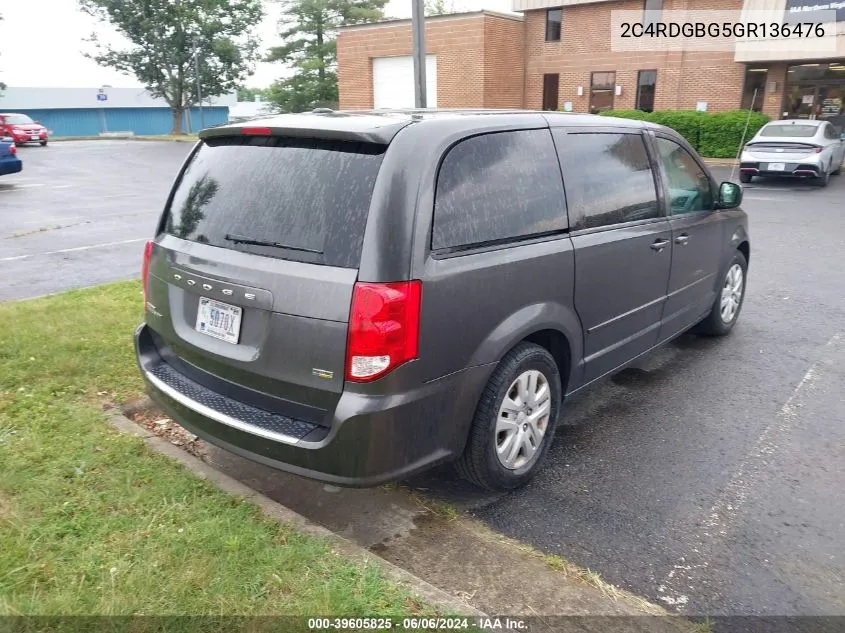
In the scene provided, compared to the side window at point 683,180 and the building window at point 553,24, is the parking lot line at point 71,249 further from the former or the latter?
the building window at point 553,24

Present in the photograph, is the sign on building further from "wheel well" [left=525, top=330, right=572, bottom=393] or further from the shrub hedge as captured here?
"wheel well" [left=525, top=330, right=572, bottom=393]

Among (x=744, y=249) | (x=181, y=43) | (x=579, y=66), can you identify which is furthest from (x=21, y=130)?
(x=744, y=249)

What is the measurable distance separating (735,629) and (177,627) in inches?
80.3

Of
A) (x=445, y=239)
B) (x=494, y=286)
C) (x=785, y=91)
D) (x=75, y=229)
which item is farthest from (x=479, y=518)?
(x=785, y=91)

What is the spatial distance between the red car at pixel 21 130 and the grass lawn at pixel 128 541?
3538cm

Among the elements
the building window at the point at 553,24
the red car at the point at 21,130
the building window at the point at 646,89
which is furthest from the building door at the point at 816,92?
the red car at the point at 21,130

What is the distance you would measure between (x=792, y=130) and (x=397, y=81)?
63.9 ft

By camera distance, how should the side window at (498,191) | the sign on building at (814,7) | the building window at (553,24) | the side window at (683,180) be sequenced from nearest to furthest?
the side window at (498,191) < the side window at (683,180) < the sign on building at (814,7) < the building window at (553,24)

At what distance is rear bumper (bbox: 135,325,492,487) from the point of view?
9.00ft

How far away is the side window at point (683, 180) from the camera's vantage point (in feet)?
15.3

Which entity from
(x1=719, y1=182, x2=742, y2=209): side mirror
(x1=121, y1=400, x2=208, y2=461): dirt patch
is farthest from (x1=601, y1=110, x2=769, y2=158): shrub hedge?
(x1=121, y1=400, x2=208, y2=461): dirt patch

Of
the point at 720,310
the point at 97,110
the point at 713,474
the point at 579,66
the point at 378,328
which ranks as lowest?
the point at 713,474

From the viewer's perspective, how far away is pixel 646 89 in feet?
90.1

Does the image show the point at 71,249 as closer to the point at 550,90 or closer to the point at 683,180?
the point at 683,180
